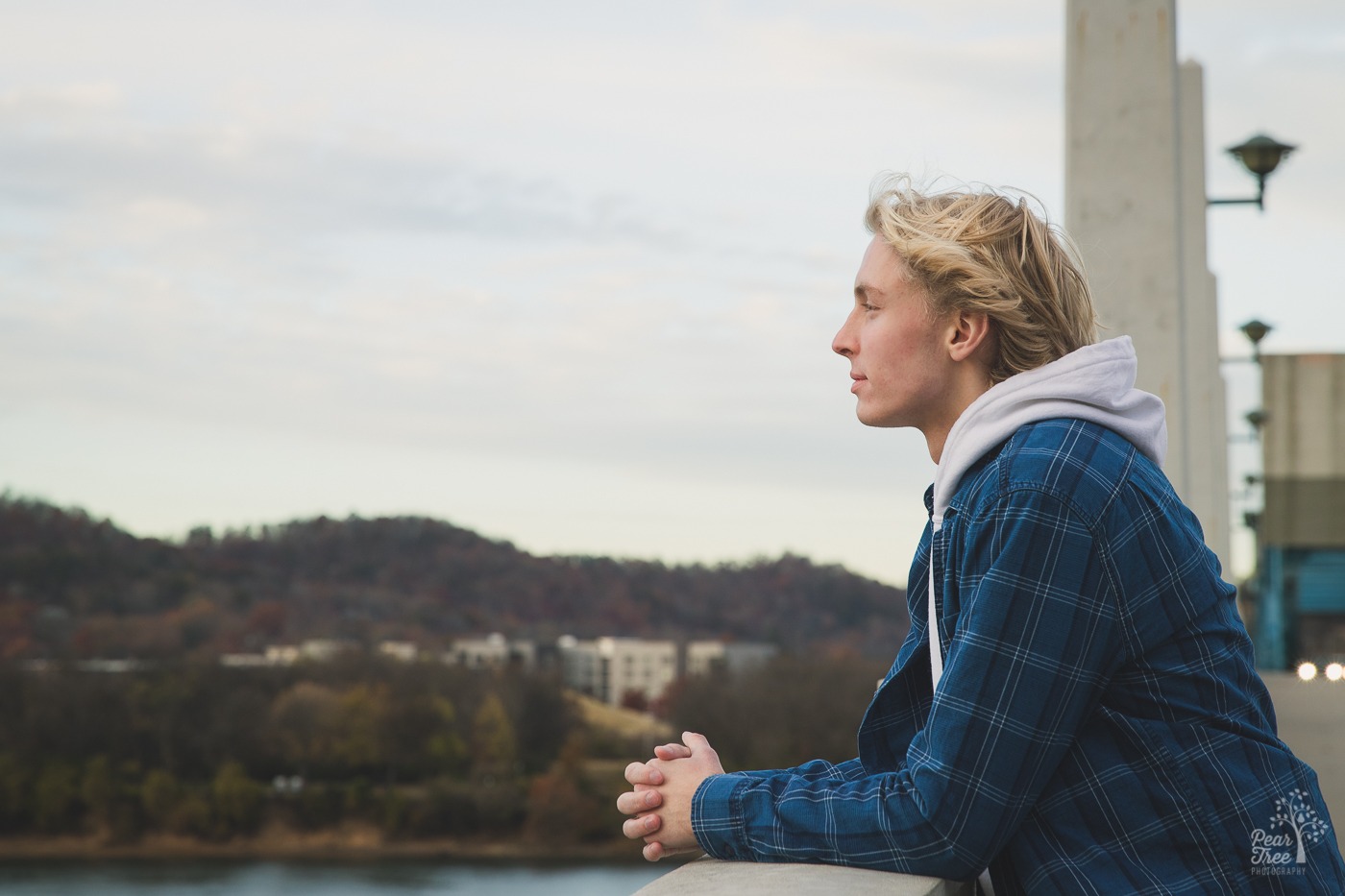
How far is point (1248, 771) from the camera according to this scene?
4.70 feet

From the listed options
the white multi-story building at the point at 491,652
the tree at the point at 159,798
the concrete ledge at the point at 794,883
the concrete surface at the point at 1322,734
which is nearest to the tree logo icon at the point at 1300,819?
the concrete ledge at the point at 794,883

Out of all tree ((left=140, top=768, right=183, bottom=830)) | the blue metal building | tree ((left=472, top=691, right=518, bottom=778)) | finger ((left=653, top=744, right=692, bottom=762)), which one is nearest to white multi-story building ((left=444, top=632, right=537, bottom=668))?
tree ((left=472, top=691, right=518, bottom=778))

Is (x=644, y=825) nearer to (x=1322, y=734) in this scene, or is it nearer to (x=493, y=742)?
(x=1322, y=734)

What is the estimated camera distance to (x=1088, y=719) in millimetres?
1459

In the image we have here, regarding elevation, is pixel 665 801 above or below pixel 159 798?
above

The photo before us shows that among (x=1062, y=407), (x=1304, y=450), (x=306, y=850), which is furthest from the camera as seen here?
(x=306, y=850)

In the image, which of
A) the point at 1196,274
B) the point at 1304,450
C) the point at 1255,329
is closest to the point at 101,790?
the point at 1304,450

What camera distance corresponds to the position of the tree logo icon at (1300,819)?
56.1 inches

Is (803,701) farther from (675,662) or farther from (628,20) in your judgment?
(628,20)

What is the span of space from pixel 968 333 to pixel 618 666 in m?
97.2

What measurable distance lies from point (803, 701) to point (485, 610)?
3197cm

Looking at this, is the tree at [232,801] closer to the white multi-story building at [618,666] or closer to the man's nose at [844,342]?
the white multi-story building at [618,666]

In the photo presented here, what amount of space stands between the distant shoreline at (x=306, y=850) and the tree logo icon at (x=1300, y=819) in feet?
247

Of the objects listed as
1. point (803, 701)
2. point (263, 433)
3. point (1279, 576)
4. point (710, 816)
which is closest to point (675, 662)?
point (803, 701)
